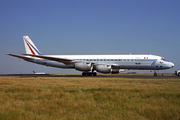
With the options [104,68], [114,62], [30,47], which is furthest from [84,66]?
[30,47]

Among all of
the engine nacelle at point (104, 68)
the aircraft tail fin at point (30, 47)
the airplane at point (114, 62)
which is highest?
the aircraft tail fin at point (30, 47)

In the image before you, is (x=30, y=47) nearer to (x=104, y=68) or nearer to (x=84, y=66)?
(x=84, y=66)

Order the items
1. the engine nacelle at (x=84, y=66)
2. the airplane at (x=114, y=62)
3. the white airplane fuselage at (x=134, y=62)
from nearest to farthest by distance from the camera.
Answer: the engine nacelle at (x=84, y=66)
the airplane at (x=114, y=62)
the white airplane fuselage at (x=134, y=62)

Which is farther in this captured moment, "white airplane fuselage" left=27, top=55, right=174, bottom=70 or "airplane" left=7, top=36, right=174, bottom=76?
"white airplane fuselage" left=27, top=55, right=174, bottom=70

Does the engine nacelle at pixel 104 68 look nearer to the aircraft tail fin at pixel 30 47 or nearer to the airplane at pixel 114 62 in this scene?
the airplane at pixel 114 62

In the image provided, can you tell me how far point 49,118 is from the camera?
23.7ft

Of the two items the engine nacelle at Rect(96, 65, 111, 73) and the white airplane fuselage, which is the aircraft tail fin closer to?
the white airplane fuselage

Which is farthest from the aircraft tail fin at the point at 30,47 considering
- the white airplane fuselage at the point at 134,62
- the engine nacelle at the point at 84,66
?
the engine nacelle at the point at 84,66

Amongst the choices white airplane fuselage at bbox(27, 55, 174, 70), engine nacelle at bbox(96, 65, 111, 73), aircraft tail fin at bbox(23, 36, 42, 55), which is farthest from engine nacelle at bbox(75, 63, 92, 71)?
aircraft tail fin at bbox(23, 36, 42, 55)

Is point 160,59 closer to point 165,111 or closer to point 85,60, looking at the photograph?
point 85,60

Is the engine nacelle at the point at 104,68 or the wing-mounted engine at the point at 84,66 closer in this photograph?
the engine nacelle at the point at 104,68

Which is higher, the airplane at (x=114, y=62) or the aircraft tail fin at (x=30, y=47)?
the aircraft tail fin at (x=30, y=47)

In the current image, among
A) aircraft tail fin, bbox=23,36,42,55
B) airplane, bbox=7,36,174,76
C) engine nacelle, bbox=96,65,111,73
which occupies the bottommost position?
engine nacelle, bbox=96,65,111,73

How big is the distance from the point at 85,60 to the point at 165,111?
3456cm
